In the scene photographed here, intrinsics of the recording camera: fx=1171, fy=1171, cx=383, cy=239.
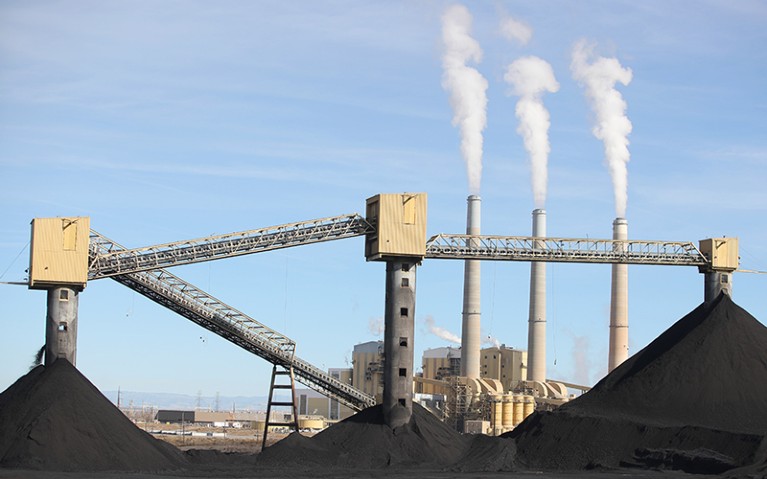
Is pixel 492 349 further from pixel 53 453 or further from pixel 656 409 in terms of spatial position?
pixel 53 453

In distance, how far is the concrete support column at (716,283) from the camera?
222 feet

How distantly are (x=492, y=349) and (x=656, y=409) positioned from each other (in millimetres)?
48564

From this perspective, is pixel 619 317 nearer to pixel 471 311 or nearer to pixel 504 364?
pixel 471 311

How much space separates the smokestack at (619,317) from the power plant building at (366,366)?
67.3ft

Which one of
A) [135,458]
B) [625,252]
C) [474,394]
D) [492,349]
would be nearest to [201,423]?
[492,349]

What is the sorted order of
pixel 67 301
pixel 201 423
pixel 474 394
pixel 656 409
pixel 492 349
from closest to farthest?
1. pixel 67 301
2. pixel 656 409
3. pixel 474 394
4. pixel 492 349
5. pixel 201 423

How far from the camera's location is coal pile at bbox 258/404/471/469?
175ft

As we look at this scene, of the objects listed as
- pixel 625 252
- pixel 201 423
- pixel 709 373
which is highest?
pixel 625 252

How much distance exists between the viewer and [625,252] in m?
66.2

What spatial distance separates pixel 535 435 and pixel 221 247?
18.4 meters

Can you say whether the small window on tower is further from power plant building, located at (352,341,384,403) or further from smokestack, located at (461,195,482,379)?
power plant building, located at (352,341,384,403)

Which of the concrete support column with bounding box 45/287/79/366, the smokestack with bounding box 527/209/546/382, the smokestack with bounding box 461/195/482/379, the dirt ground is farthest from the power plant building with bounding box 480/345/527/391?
the concrete support column with bounding box 45/287/79/366

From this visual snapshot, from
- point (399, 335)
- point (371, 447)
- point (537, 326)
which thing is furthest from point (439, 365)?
point (371, 447)

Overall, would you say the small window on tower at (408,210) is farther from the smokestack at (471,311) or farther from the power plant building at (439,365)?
the power plant building at (439,365)
